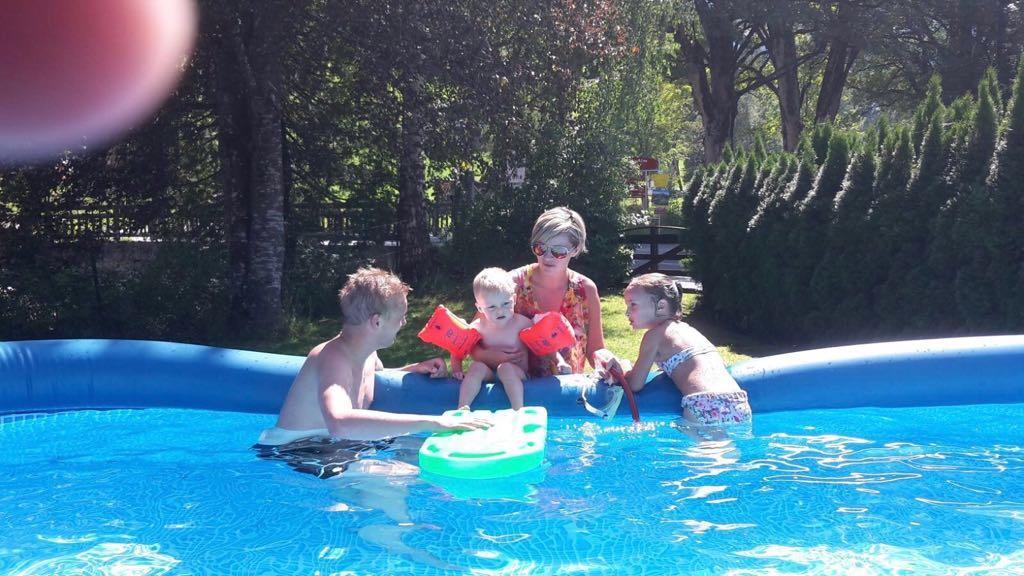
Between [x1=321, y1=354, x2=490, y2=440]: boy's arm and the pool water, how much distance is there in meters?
0.38

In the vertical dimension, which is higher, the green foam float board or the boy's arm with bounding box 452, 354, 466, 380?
the boy's arm with bounding box 452, 354, 466, 380

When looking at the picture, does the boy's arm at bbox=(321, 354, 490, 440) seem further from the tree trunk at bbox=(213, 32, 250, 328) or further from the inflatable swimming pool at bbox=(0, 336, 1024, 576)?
the tree trunk at bbox=(213, 32, 250, 328)

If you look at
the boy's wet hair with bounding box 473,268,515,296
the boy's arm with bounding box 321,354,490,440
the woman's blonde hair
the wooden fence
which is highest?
the wooden fence

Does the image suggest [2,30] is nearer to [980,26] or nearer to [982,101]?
[982,101]

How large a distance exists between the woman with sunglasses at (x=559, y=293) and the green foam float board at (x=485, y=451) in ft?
3.38

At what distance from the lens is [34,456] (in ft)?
16.7

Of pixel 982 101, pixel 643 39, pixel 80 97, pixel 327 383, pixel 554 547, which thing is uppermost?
pixel 643 39

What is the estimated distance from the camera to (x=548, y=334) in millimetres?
5148

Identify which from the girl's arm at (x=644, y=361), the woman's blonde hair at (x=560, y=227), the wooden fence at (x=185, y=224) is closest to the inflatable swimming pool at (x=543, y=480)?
the girl's arm at (x=644, y=361)

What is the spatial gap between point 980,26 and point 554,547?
2211cm

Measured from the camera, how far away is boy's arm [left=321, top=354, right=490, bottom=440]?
385 cm

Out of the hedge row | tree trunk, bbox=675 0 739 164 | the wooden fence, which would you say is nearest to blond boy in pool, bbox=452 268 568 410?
the hedge row

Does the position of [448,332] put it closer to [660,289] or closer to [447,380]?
[447,380]

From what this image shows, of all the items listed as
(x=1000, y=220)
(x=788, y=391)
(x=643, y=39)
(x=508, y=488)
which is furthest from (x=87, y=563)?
(x=643, y=39)
